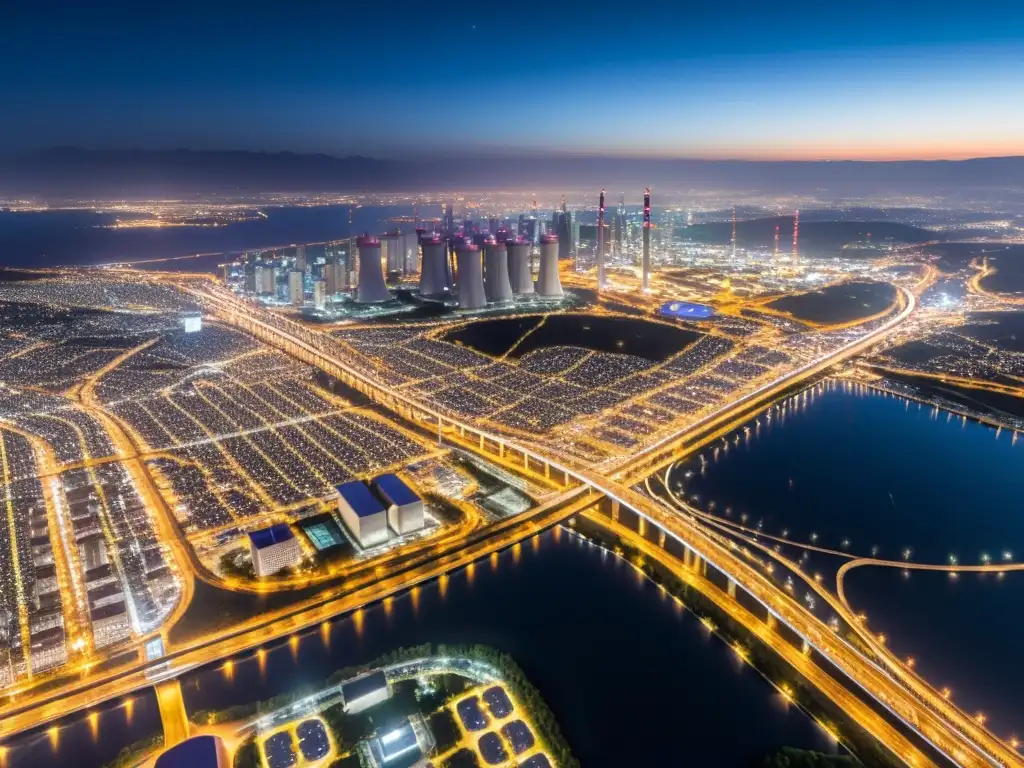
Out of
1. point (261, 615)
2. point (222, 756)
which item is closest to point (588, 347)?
point (261, 615)

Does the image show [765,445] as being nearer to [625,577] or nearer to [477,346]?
[625,577]

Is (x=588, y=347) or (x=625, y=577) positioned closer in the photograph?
(x=625, y=577)

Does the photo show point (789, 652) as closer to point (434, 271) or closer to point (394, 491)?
point (394, 491)

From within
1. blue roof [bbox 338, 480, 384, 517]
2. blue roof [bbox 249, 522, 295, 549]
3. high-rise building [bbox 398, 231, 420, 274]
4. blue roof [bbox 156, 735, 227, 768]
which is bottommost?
blue roof [bbox 156, 735, 227, 768]

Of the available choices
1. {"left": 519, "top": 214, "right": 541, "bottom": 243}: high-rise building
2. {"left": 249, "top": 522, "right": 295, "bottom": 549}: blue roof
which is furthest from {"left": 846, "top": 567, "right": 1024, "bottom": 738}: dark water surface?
{"left": 519, "top": 214, "right": 541, "bottom": 243}: high-rise building

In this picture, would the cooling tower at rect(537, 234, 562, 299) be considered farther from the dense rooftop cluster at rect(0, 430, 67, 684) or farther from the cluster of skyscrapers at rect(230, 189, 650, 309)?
the dense rooftop cluster at rect(0, 430, 67, 684)
